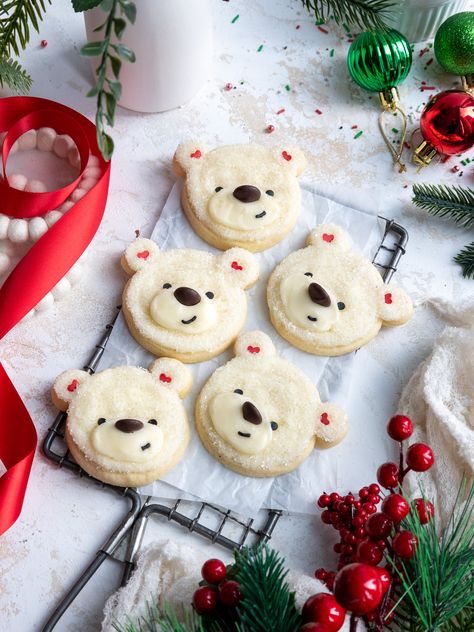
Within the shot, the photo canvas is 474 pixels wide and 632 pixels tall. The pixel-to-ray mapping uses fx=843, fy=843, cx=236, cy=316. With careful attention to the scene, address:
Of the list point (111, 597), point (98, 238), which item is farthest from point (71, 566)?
point (98, 238)

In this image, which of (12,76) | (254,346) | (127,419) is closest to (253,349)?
(254,346)

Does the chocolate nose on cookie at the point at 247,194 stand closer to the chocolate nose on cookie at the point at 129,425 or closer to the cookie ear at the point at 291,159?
the cookie ear at the point at 291,159

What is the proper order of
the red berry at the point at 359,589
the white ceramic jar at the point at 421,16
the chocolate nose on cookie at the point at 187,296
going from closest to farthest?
1. the red berry at the point at 359,589
2. the chocolate nose on cookie at the point at 187,296
3. the white ceramic jar at the point at 421,16

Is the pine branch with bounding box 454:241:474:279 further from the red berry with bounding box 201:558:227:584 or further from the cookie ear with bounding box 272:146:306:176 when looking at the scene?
the red berry with bounding box 201:558:227:584

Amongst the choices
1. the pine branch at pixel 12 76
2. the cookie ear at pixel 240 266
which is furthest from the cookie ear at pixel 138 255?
the pine branch at pixel 12 76

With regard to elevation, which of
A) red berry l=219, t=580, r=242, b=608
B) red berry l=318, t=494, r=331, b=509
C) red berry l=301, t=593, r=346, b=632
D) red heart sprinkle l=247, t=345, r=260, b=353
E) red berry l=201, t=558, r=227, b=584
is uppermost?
red berry l=301, t=593, r=346, b=632

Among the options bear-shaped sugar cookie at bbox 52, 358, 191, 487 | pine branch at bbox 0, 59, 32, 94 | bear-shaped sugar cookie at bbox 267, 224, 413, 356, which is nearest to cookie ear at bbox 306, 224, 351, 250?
bear-shaped sugar cookie at bbox 267, 224, 413, 356
